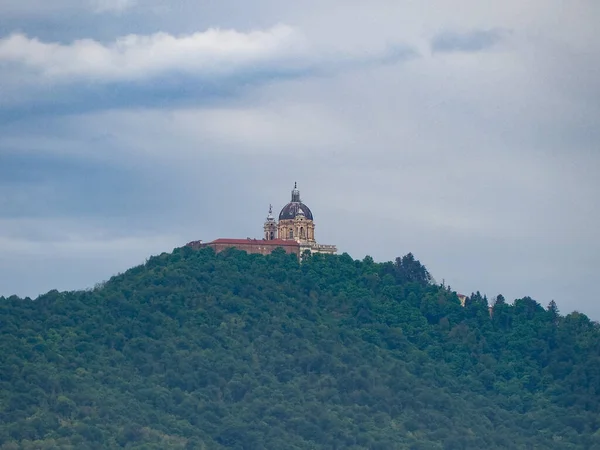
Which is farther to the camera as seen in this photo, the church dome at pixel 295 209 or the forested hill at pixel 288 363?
the church dome at pixel 295 209

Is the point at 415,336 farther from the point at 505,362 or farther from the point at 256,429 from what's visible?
the point at 256,429

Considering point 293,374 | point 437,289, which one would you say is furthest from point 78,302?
point 437,289

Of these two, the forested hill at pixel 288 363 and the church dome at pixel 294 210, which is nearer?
the forested hill at pixel 288 363

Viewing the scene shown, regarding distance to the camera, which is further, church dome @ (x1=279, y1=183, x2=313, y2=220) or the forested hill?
church dome @ (x1=279, y1=183, x2=313, y2=220)

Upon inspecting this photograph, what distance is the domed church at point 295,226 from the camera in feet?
470

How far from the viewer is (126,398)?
124062mm

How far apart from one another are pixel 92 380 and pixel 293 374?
43.1 feet

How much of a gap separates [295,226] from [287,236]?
1.23 m

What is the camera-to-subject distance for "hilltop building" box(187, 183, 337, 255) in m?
143

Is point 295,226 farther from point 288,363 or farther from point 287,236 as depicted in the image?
point 288,363

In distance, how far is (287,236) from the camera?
144 meters

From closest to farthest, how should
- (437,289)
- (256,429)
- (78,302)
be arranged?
1. (256,429)
2. (78,302)
3. (437,289)

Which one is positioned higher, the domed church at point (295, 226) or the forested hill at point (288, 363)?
the domed church at point (295, 226)

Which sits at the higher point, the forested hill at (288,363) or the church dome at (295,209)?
the church dome at (295,209)
